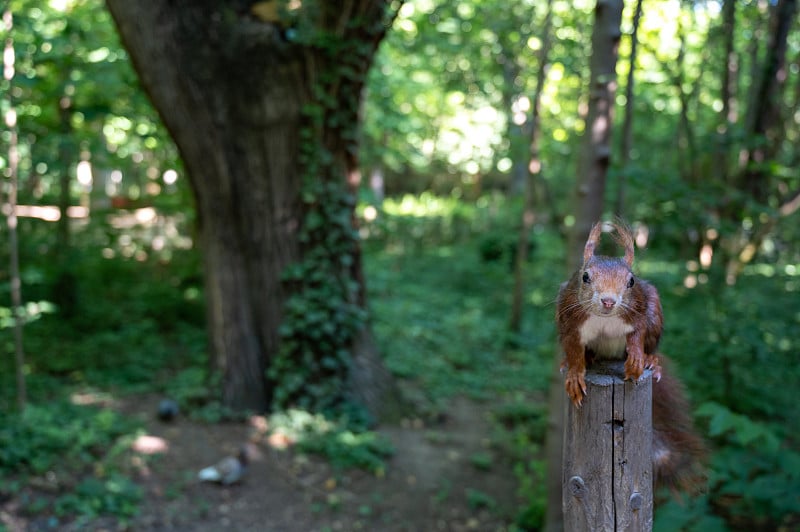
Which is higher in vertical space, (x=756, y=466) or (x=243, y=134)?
(x=243, y=134)

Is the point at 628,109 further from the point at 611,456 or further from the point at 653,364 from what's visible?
the point at 611,456

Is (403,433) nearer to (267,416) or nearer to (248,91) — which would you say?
(267,416)

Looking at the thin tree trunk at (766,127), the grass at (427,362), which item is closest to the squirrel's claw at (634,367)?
the grass at (427,362)

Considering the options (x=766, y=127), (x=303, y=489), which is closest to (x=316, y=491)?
(x=303, y=489)

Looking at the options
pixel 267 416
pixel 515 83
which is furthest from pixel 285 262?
pixel 515 83

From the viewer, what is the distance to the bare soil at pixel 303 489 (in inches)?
181

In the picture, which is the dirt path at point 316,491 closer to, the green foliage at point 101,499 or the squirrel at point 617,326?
the green foliage at point 101,499

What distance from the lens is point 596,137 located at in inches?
152

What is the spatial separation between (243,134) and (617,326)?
14.3ft

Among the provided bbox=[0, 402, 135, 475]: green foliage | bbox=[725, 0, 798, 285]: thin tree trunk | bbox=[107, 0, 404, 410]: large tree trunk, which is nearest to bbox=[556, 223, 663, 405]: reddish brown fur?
bbox=[107, 0, 404, 410]: large tree trunk

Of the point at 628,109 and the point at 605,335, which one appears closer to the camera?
the point at 605,335

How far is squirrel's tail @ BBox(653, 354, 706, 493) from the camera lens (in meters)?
2.07

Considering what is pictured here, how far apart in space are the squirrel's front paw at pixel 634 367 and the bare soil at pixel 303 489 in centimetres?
338

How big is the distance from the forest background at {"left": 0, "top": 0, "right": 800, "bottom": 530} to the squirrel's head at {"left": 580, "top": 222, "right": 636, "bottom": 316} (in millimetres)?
Result: 196
